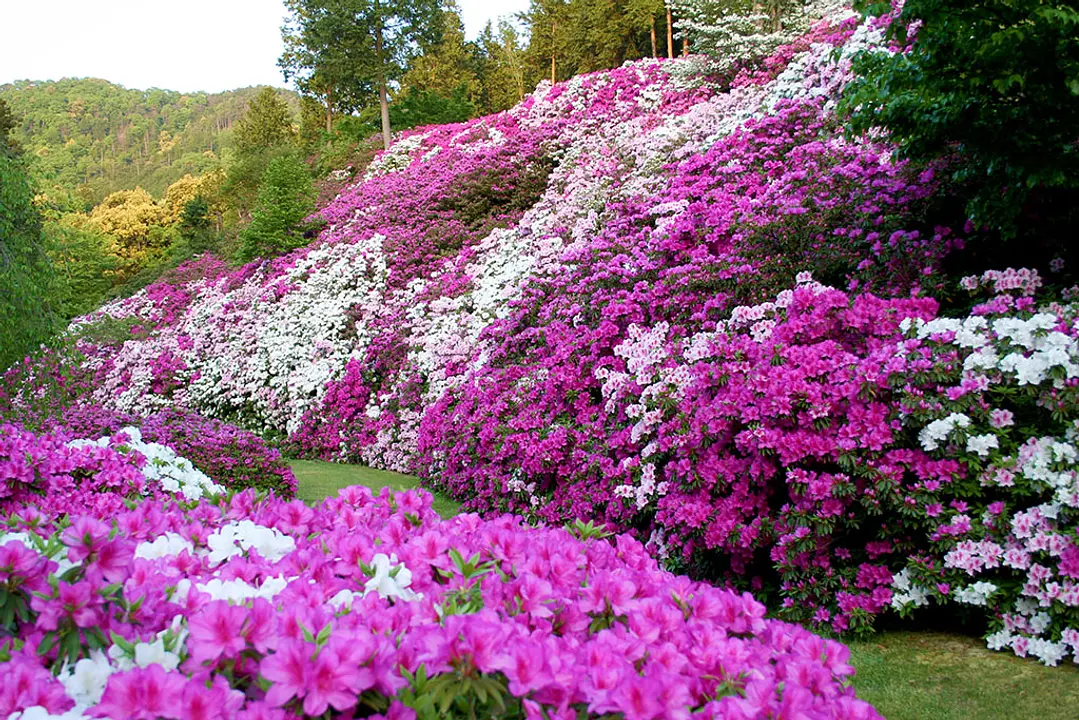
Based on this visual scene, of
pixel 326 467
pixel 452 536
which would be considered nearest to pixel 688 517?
pixel 452 536

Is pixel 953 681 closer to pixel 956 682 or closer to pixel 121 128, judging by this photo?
pixel 956 682

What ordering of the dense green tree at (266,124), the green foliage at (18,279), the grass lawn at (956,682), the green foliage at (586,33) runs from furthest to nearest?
the dense green tree at (266,124)
the green foliage at (586,33)
the green foliage at (18,279)
the grass lawn at (956,682)

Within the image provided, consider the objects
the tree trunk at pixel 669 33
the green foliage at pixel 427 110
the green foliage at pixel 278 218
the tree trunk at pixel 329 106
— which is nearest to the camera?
the green foliage at pixel 278 218

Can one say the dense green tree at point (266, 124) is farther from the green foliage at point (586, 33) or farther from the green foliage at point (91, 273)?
the green foliage at point (586, 33)

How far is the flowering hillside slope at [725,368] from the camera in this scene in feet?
11.4

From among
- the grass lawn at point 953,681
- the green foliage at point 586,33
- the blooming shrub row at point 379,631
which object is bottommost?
the grass lawn at point 953,681

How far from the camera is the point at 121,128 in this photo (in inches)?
2837

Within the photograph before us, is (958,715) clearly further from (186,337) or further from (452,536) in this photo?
(186,337)

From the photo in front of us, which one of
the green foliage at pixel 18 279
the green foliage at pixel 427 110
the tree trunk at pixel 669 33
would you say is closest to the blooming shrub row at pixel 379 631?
the green foliage at pixel 18 279

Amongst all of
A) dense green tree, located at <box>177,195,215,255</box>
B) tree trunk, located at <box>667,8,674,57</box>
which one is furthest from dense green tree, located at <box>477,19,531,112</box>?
dense green tree, located at <box>177,195,215,255</box>

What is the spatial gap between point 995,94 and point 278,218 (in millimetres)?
13844

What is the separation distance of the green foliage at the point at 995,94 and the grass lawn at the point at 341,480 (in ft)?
14.7

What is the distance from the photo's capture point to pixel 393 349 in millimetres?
10133

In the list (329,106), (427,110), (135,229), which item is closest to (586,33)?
(427,110)
